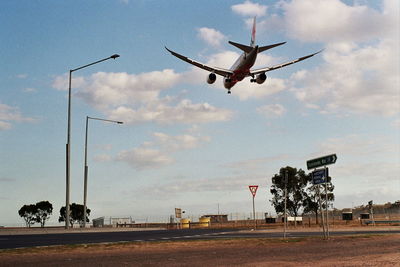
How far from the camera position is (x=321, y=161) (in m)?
23.0

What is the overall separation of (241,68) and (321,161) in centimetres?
1890

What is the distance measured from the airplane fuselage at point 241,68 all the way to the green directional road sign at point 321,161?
53.2ft

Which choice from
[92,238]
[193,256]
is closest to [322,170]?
[193,256]

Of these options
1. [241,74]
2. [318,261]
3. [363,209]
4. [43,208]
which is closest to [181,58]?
[241,74]

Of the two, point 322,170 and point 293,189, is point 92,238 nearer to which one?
point 322,170

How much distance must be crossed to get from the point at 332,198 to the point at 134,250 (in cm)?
6420

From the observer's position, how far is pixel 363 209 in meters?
149

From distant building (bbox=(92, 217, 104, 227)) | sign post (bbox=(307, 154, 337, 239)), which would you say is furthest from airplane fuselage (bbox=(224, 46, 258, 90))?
distant building (bbox=(92, 217, 104, 227))

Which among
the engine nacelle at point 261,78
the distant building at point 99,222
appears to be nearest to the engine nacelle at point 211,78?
the engine nacelle at point 261,78

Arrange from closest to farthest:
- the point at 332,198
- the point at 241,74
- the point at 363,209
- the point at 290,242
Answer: the point at 290,242 < the point at 241,74 < the point at 332,198 < the point at 363,209

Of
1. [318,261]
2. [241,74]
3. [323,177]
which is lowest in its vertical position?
[318,261]

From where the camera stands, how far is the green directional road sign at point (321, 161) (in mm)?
22391

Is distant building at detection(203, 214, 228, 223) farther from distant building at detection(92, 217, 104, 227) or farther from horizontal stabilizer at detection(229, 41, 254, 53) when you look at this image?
horizontal stabilizer at detection(229, 41, 254, 53)

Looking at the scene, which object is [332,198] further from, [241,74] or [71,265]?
[71,265]
